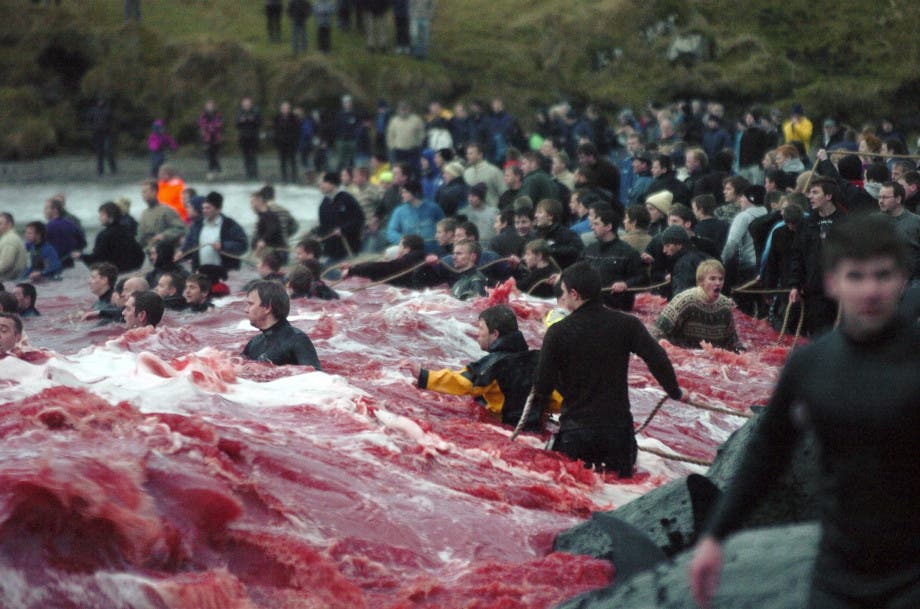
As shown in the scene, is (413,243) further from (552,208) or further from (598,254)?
(598,254)

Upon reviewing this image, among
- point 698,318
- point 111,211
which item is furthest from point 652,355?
point 111,211

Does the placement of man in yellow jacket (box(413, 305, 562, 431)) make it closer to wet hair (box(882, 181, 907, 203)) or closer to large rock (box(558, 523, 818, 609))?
large rock (box(558, 523, 818, 609))

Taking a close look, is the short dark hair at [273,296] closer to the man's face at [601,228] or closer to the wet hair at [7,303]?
the wet hair at [7,303]

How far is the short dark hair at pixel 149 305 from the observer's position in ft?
35.5

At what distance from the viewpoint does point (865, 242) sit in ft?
11.1

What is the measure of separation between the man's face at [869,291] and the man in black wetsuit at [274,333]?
5.99 metres

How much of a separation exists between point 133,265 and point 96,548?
39.9 ft

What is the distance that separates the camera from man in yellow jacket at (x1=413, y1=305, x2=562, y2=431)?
857cm

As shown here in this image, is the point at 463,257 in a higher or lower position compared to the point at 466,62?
lower

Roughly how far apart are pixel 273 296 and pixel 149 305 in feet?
6.87

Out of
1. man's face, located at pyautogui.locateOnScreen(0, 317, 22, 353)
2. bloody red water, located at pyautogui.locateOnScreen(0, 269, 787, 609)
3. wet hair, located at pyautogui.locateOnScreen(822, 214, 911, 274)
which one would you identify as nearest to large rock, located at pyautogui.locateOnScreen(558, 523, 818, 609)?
bloody red water, located at pyautogui.locateOnScreen(0, 269, 787, 609)

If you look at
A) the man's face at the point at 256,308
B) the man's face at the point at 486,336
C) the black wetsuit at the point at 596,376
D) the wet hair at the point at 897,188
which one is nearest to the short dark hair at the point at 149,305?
the man's face at the point at 256,308

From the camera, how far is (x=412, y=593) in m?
5.70

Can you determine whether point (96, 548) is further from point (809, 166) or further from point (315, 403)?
point (809, 166)
